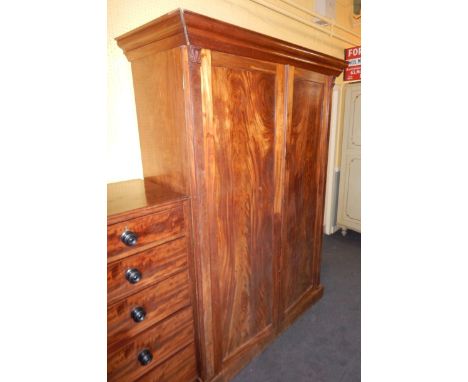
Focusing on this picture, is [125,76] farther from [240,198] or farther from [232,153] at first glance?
[240,198]

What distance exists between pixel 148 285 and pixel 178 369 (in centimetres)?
52

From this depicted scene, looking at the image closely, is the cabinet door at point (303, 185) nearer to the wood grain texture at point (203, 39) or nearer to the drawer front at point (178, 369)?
the wood grain texture at point (203, 39)

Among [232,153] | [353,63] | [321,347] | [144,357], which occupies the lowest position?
[321,347]

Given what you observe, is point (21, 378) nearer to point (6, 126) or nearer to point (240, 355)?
point (6, 126)

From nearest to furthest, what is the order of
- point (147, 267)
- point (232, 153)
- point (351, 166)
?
point (147, 267) < point (232, 153) < point (351, 166)

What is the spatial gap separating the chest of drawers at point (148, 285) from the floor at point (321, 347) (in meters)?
0.59

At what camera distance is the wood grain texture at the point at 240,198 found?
3.77 ft

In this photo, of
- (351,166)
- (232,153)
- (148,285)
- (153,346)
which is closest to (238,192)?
(232,153)

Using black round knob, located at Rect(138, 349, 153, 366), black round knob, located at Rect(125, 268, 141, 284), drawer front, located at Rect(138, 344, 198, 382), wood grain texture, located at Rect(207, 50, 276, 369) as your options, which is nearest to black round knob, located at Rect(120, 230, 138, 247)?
black round knob, located at Rect(125, 268, 141, 284)

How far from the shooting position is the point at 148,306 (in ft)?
3.67

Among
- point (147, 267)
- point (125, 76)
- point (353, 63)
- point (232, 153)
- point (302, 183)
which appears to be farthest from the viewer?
point (353, 63)

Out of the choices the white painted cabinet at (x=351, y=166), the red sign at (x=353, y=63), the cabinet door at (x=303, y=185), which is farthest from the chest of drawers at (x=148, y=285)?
the red sign at (x=353, y=63)

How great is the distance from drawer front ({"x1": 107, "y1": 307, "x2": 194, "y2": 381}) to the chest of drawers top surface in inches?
21.1
